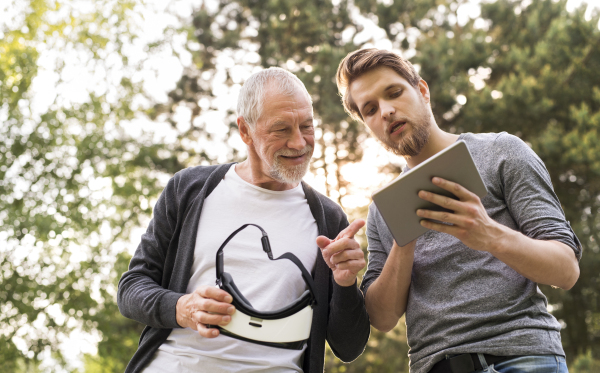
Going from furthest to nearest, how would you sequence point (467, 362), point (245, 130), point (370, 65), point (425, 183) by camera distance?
1. point (245, 130)
2. point (370, 65)
3. point (467, 362)
4. point (425, 183)

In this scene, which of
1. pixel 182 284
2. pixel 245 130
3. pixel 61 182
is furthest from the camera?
pixel 61 182

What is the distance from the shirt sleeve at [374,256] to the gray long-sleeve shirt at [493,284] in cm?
23

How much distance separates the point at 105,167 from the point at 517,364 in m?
9.30

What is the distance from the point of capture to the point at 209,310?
1.73 meters

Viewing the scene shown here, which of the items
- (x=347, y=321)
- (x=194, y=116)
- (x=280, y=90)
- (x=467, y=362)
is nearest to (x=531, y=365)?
(x=467, y=362)

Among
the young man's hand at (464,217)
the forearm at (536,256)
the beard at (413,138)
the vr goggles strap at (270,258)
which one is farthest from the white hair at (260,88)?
the forearm at (536,256)

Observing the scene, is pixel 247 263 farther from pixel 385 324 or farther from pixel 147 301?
pixel 385 324

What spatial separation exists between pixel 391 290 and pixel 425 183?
693mm

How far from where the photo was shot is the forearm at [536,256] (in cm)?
160

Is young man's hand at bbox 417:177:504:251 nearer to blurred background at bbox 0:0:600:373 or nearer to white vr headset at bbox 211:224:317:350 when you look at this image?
white vr headset at bbox 211:224:317:350

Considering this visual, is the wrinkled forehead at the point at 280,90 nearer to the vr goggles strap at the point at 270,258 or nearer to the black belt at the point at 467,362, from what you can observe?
the vr goggles strap at the point at 270,258

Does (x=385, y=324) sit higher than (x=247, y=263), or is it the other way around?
(x=247, y=263)

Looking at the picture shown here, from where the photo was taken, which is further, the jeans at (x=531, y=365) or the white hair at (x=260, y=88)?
the white hair at (x=260, y=88)

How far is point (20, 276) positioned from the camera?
805cm
